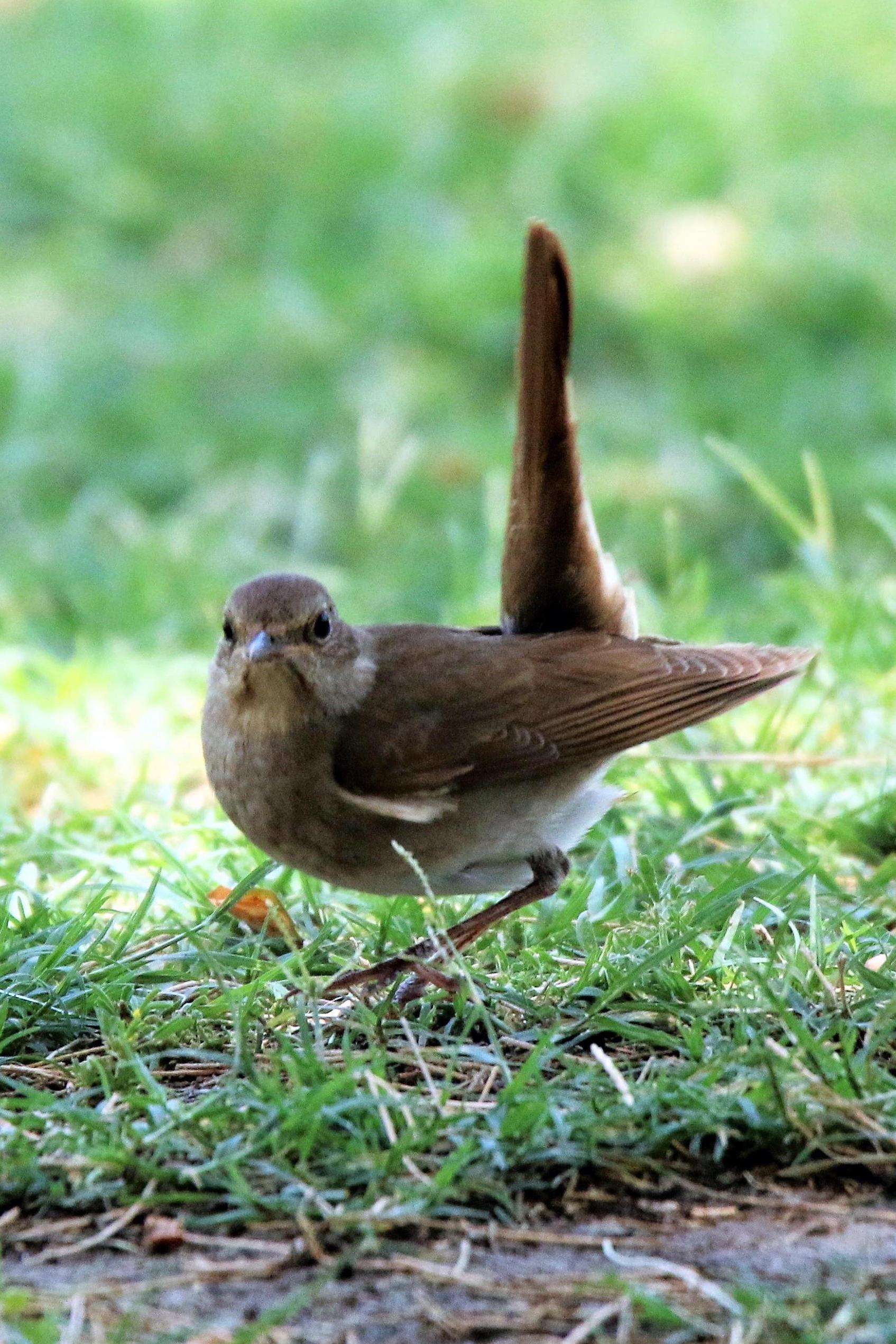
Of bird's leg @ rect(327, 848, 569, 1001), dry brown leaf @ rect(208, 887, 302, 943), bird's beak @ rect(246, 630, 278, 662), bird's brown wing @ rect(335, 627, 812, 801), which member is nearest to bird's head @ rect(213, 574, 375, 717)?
bird's beak @ rect(246, 630, 278, 662)

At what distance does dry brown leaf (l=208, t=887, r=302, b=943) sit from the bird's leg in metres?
0.25

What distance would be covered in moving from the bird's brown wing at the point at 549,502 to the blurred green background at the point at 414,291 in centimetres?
136

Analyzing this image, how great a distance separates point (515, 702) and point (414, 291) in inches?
221

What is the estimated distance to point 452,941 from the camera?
401cm

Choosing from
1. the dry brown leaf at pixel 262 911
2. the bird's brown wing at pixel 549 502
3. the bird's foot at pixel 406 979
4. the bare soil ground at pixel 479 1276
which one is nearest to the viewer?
the bare soil ground at pixel 479 1276

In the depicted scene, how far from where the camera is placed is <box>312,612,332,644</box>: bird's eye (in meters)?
4.27

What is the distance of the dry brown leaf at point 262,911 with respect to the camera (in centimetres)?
423

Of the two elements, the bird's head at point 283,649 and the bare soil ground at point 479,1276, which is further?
the bird's head at point 283,649

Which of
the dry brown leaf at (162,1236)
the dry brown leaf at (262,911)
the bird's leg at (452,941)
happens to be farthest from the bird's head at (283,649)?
the dry brown leaf at (162,1236)

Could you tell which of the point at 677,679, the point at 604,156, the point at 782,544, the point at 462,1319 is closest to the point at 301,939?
the point at 677,679

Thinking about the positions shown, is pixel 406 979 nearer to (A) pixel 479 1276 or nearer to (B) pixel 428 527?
(A) pixel 479 1276

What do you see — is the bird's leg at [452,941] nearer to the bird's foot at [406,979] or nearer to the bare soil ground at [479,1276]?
the bird's foot at [406,979]

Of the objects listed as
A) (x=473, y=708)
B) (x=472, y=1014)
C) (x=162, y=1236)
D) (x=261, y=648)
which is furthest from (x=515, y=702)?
(x=162, y=1236)

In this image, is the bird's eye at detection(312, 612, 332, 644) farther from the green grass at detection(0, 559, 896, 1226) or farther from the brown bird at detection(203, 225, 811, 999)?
the green grass at detection(0, 559, 896, 1226)
